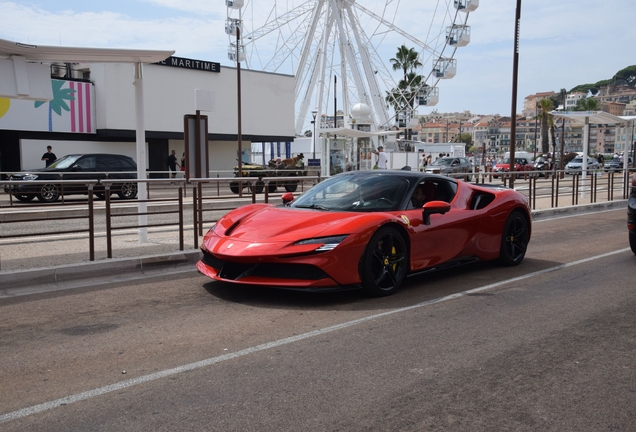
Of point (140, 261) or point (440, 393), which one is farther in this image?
point (140, 261)

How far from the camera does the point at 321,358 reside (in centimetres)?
452

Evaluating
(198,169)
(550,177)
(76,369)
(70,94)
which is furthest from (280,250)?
(70,94)

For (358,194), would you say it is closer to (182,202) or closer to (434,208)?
(434,208)

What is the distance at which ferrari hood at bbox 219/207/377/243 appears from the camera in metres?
6.06

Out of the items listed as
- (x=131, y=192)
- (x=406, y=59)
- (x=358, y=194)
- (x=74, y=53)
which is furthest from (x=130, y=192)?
(x=406, y=59)

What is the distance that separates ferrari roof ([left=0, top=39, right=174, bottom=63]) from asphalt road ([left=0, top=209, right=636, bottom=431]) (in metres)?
3.86

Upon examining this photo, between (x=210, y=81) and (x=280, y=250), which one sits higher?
(x=210, y=81)

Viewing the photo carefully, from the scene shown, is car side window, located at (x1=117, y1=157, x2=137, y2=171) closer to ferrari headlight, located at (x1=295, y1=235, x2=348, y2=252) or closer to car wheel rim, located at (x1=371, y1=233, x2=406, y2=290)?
car wheel rim, located at (x1=371, y1=233, x2=406, y2=290)

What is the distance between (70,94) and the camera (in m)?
31.6

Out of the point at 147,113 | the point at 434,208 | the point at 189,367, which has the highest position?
the point at 147,113

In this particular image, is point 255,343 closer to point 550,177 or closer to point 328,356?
point 328,356

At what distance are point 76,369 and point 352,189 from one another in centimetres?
385

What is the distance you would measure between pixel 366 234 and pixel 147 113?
3090cm

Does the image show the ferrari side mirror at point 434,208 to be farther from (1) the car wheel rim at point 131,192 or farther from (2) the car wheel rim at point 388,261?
(1) the car wheel rim at point 131,192
